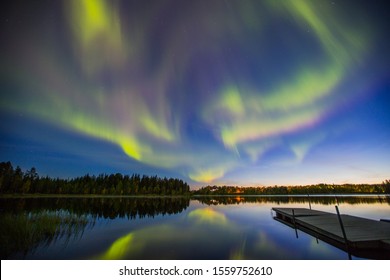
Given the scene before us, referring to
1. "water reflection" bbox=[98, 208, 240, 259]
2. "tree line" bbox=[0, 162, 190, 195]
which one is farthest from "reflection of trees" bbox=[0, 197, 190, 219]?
"tree line" bbox=[0, 162, 190, 195]

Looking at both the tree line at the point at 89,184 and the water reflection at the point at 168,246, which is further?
the tree line at the point at 89,184

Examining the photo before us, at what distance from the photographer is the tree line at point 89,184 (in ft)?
205

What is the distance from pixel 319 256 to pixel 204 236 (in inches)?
241

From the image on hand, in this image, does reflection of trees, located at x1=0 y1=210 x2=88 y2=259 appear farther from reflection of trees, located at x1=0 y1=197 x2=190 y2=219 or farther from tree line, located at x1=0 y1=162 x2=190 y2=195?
tree line, located at x1=0 y1=162 x2=190 y2=195

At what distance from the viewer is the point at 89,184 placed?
284ft

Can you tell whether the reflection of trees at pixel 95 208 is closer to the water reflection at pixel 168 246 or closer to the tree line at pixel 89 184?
the water reflection at pixel 168 246

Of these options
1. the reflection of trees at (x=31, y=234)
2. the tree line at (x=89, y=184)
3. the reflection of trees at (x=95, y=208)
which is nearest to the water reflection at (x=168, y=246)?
the reflection of trees at (x=31, y=234)

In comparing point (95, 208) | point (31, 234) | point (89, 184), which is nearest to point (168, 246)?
point (31, 234)

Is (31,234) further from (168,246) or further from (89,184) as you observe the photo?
(89,184)

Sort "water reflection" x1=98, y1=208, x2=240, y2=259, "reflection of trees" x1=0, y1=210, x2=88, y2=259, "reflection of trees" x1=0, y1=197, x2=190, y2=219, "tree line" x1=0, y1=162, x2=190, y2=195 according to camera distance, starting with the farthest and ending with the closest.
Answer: "tree line" x1=0, y1=162, x2=190, y2=195 < "reflection of trees" x1=0, y1=197, x2=190, y2=219 < "water reflection" x1=98, y1=208, x2=240, y2=259 < "reflection of trees" x1=0, y1=210, x2=88, y2=259

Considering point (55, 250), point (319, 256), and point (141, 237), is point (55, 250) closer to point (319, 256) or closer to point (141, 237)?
point (141, 237)

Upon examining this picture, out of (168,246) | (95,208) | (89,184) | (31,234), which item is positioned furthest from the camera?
(89,184)

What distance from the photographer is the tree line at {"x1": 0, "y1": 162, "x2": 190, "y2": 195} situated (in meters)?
62.4

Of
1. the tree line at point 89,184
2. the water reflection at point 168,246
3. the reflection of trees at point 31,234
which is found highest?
the tree line at point 89,184
